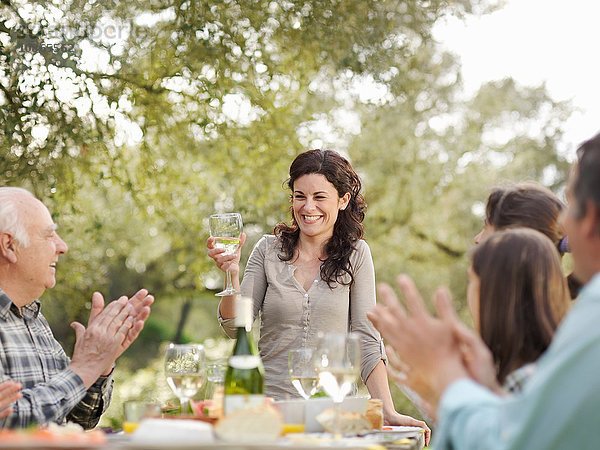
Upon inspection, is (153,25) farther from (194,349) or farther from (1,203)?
(194,349)

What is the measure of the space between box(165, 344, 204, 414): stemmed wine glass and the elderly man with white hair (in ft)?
0.77

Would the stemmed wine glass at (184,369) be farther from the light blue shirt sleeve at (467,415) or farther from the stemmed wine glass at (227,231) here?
the light blue shirt sleeve at (467,415)

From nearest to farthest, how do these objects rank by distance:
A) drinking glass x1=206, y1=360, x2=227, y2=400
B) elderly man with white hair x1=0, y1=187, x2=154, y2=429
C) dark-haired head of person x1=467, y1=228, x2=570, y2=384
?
1. dark-haired head of person x1=467, y1=228, x2=570, y2=384
2. elderly man with white hair x1=0, y1=187, x2=154, y2=429
3. drinking glass x1=206, y1=360, x2=227, y2=400

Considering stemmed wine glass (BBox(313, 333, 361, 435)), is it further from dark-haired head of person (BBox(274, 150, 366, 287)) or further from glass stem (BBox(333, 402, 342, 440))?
dark-haired head of person (BBox(274, 150, 366, 287))

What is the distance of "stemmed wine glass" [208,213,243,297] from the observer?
377cm

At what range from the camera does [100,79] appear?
25.6ft

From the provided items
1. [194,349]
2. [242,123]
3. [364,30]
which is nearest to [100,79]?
[242,123]

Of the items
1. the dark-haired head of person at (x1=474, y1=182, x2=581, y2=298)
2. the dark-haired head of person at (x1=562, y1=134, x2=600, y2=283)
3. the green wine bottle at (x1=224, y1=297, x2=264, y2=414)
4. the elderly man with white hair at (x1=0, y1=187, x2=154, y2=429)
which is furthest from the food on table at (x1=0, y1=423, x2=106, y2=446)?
the dark-haired head of person at (x1=474, y1=182, x2=581, y2=298)

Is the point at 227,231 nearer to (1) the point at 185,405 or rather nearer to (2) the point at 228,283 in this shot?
(2) the point at 228,283

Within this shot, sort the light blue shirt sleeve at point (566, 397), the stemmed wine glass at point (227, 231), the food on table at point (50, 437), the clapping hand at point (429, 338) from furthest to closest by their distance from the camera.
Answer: the stemmed wine glass at point (227, 231) < the clapping hand at point (429, 338) < the food on table at point (50, 437) < the light blue shirt sleeve at point (566, 397)

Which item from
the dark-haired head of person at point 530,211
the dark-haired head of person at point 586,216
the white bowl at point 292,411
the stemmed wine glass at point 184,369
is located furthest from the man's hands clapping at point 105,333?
the dark-haired head of person at point 586,216

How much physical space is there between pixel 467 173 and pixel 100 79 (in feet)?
22.2

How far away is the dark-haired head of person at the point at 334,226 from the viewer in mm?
4215

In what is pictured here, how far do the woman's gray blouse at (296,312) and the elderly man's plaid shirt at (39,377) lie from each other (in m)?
0.84
